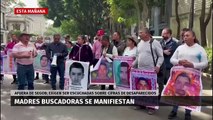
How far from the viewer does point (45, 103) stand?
24.6ft

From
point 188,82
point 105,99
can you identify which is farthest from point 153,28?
point 188,82

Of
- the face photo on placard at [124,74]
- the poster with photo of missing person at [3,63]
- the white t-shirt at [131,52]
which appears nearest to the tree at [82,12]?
the poster with photo of missing person at [3,63]

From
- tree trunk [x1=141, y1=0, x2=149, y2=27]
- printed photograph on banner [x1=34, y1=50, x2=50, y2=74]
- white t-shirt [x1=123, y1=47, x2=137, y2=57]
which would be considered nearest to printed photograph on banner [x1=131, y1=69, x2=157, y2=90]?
white t-shirt [x1=123, y1=47, x2=137, y2=57]

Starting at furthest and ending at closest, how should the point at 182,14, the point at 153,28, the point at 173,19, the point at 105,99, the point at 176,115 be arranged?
1. the point at 153,28
2. the point at 173,19
3. the point at 182,14
4. the point at 105,99
5. the point at 176,115

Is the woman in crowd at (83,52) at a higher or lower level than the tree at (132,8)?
lower

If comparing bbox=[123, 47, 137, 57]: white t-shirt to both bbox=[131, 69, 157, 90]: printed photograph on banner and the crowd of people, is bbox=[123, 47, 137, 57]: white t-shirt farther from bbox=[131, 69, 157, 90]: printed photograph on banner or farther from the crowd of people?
bbox=[131, 69, 157, 90]: printed photograph on banner

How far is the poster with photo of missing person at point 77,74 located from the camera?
7.95 metres

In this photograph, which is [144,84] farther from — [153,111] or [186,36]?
[186,36]

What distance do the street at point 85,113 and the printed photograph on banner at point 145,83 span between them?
0.20m

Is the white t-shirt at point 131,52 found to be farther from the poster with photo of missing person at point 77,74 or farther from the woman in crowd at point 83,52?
the woman in crowd at point 83,52

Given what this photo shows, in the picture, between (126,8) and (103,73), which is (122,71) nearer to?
(103,73)

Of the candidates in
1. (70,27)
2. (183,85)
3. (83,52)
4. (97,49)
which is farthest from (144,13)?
(70,27)

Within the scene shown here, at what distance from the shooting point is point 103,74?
27.2ft

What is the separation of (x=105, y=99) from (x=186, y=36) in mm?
2845
